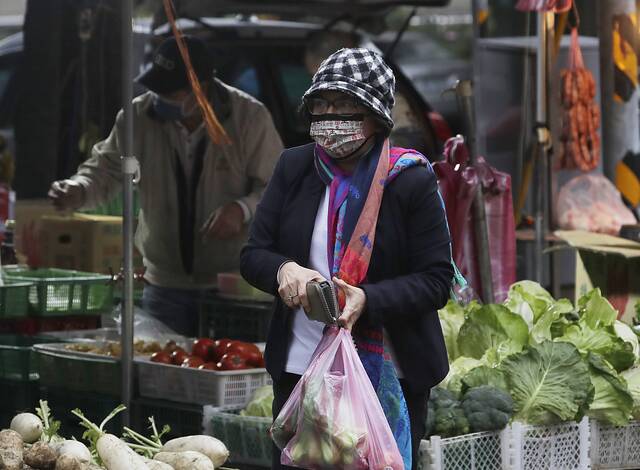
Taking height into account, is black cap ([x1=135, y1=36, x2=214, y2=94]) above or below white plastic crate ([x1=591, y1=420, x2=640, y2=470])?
above

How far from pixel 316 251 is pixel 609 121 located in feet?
17.4

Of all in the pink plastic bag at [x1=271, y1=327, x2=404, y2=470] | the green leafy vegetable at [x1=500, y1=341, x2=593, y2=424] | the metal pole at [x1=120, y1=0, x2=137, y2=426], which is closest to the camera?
the pink plastic bag at [x1=271, y1=327, x2=404, y2=470]

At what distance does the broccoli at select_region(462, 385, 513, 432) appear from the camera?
559cm

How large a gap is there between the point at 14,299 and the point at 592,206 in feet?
12.7

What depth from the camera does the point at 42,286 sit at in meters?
6.70

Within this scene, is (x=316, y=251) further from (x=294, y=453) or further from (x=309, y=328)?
(x=294, y=453)

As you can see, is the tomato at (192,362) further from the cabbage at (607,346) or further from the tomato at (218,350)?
the cabbage at (607,346)

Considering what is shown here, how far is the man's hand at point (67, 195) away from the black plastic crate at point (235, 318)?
996mm

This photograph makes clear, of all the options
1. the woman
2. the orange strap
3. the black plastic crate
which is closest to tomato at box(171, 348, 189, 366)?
the black plastic crate

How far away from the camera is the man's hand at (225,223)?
708cm

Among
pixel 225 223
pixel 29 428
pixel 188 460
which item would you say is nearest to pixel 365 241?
pixel 188 460

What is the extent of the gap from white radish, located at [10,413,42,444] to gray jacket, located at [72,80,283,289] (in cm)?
194

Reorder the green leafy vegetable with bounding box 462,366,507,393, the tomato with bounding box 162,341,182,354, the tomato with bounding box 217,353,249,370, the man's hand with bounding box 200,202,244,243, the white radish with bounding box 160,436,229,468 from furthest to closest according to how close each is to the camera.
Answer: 1. the man's hand with bounding box 200,202,244,243
2. the tomato with bounding box 162,341,182,354
3. the tomato with bounding box 217,353,249,370
4. the green leafy vegetable with bounding box 462,366,507,393
5. the white radish with bounding box 160,436,229,468

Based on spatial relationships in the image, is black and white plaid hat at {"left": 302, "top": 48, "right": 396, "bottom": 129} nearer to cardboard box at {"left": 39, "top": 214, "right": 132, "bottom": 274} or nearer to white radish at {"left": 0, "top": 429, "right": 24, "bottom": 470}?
white radish at {"left": 0, "top": 429, "right": 24, "bottom": 470}
